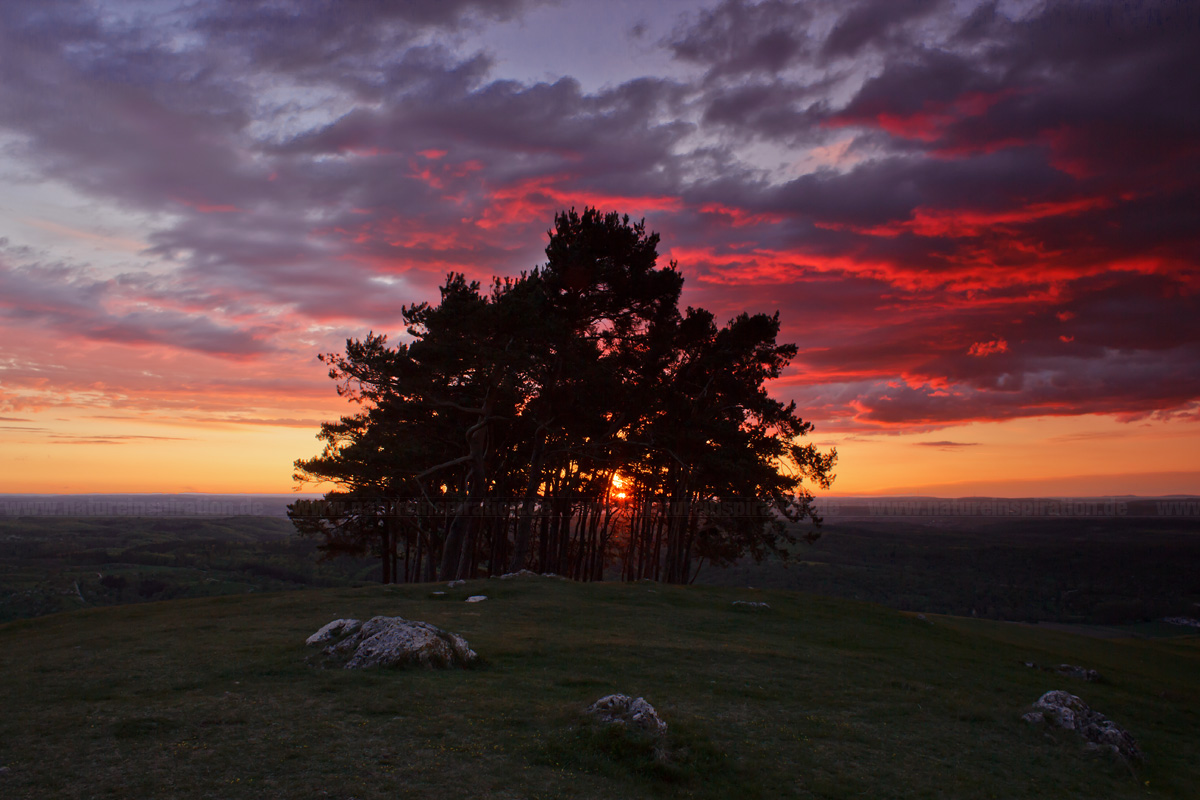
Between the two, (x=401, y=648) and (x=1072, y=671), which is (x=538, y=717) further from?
(x=1072, y=671)

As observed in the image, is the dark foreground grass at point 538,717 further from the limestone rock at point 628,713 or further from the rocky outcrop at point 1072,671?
the rocky outcrop at point 1072,671

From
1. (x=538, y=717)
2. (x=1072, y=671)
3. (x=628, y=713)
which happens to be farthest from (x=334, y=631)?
(x=1072, y=671)

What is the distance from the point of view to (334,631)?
1447 centimetres

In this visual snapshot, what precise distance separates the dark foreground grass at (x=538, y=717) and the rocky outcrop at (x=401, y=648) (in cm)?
55

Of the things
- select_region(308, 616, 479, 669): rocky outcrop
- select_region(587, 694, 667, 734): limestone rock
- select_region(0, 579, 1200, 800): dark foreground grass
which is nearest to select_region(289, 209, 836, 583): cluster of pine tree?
select_region(0, 579, 1200, 800): dark foreground grass

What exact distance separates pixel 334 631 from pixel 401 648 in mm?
2636

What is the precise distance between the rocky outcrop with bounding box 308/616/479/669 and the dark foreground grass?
1.80ft

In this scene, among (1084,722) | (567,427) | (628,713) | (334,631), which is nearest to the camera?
(628,713)

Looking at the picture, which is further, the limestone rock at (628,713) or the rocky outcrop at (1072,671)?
the rocky outcrop at (1072,671)

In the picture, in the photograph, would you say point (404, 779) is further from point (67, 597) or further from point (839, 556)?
point (839, 556)

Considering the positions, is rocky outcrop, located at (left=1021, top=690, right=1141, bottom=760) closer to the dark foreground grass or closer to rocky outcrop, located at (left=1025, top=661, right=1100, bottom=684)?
the dark foreground grass

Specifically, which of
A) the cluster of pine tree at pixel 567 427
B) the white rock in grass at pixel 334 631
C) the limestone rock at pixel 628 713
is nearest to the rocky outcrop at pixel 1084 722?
the limestone rock at pixel 628 713

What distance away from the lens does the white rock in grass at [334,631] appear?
14227 millimetres

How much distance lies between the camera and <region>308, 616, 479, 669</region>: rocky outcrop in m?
12.7
